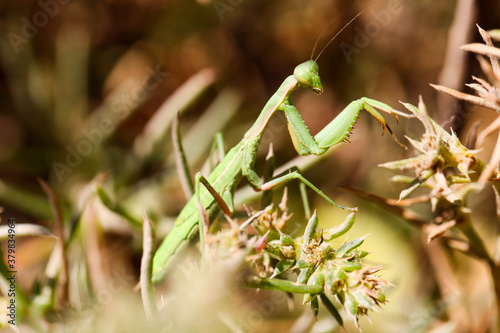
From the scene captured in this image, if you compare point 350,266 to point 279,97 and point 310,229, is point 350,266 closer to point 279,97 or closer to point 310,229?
point 310,229

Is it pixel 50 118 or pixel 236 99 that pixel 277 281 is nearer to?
pixel 236 99

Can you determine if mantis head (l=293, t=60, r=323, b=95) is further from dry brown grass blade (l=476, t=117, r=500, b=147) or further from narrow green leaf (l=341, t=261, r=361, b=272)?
narrow green leaf (l=341, t=261, r=361, b=272)

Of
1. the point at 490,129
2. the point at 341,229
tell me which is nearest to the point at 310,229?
Result: the point at 341,229

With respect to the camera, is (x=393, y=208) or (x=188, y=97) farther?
(x=188, y=97)

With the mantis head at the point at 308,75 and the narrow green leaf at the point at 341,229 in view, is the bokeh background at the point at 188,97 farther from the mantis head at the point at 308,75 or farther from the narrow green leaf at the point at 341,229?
the narrow green leaf at the point at 341,229

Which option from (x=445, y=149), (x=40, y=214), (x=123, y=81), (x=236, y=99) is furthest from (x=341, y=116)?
(x=123, y=81)

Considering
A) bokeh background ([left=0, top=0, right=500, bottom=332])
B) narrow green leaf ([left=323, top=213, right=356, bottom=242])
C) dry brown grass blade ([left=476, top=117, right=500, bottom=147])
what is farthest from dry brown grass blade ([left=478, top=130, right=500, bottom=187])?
bokeh background ([left=0, top=0, right=500, bottom=332])

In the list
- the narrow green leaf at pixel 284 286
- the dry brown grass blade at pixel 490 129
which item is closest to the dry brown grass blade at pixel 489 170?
the dry brown grass blade at pixel 490 129
